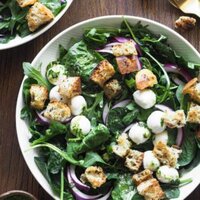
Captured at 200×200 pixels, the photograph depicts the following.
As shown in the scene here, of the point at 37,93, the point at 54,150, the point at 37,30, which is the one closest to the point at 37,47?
the point at 37,30

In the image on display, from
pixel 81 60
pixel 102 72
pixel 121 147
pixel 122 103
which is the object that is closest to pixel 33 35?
pixel 81 60

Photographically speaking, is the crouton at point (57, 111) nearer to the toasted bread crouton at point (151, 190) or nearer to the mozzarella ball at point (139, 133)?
the mozzarella ball at point (139, 133)

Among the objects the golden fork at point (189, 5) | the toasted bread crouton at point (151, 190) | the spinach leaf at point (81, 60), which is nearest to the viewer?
the toasted bread crouton at point (151, 190)

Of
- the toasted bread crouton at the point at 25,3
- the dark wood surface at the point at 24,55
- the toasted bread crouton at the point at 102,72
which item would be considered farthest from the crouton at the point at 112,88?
the toasted bread crouton at the point at 25,3

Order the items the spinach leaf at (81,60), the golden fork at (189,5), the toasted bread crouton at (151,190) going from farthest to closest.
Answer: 1. the golden fork at (189,5)
2. the spinach leaf at (81,60)
3. the toasted bread crouton at (151,190)

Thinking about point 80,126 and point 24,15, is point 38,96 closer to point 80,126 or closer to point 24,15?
point 80,126

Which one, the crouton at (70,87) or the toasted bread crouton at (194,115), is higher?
the crouton at (70,87)

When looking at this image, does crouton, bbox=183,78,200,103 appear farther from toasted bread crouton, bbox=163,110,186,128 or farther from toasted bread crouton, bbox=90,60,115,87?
toasted bread crouton, bbox=90,60,115,87
